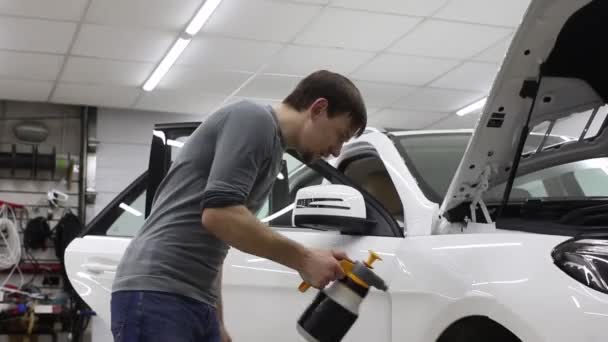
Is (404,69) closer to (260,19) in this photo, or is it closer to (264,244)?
(260,19)

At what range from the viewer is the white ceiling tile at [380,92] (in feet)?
30.9

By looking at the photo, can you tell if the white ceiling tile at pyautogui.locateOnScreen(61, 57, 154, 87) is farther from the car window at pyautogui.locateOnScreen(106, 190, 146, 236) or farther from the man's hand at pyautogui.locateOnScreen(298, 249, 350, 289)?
the man's hand at pyautogui.locateOnScreen(298, 249, 350, 289)

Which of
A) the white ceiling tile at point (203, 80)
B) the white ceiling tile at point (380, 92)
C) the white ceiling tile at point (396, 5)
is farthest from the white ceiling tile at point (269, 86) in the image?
the white ceiling tile at point (396, 5)

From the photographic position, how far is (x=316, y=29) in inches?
291

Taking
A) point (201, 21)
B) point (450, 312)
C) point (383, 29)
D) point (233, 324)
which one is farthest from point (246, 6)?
point (450, 312)

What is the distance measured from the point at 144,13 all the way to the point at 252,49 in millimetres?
1407

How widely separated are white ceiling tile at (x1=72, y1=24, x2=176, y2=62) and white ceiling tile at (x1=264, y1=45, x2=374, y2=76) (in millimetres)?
1223

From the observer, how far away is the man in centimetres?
168

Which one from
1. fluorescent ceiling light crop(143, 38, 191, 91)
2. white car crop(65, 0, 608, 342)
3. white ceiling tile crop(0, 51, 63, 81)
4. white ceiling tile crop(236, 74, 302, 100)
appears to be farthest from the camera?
white ceiling tile crop(236, 74, 302, 100)

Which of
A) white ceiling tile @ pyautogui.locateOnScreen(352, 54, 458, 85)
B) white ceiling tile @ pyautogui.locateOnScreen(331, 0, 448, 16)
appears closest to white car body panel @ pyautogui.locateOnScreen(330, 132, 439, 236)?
white ceiling tile @ pyautogui.locateOnScreen(331, 0, 448, 16)

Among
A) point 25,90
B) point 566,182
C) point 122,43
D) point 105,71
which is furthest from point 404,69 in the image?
point 566,182

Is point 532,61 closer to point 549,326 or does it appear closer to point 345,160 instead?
point 549,326

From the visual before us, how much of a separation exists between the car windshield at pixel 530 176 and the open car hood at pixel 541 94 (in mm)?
162

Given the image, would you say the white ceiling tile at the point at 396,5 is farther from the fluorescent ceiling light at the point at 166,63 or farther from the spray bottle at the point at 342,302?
the spray bottle at the point at 342,302
